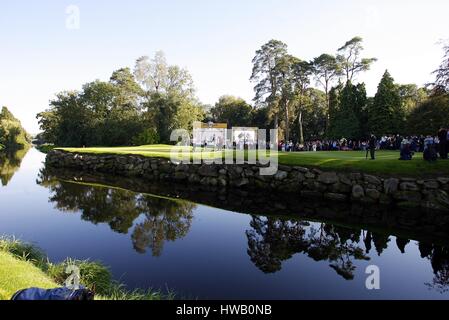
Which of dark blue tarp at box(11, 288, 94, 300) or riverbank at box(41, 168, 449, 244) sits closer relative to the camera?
dark blue tarp at box(11, 288, 94, 300)

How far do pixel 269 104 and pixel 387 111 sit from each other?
15.1 meters

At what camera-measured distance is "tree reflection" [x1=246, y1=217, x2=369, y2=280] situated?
871 cm

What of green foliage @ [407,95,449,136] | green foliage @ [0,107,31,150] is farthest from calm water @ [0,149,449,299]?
green foliage @ [0,107,31,150]

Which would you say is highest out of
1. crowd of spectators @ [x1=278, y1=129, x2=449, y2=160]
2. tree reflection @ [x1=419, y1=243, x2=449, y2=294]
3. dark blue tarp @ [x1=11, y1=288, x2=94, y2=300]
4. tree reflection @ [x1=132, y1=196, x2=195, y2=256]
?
crowd of spectators @ [x1=278, y1=129, x2=449, y2=160]

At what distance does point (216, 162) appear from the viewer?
21.5 m

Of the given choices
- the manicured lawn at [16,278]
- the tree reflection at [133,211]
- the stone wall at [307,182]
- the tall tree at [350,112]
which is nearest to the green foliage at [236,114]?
the tall tree at [350,112]

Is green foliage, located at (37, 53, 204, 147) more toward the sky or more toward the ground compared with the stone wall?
more toward the sky

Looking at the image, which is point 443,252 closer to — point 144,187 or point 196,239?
point 196,239

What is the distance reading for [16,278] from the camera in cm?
547

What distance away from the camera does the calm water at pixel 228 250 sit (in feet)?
24.0

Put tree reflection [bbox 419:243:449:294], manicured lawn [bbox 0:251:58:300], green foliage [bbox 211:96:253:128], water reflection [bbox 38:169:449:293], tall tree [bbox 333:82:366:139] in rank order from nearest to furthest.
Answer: manicured lawn [bbox 0:251:58:300] → tree reflection [bbox 419:243:449:294] → water reflection [bbox 38:169:449:293] → tall tree [bbox 333:82:366:139] → green foliage [bbox 211:96:253:128]

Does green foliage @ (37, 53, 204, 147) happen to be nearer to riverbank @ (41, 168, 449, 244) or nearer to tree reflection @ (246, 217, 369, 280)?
riverbank @ (41, 168, 449, 244)
